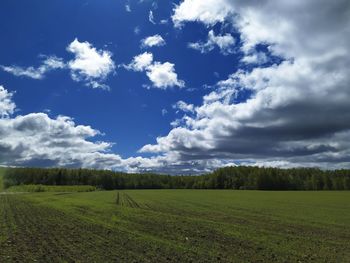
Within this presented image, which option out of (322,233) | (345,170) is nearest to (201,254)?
(322,233)

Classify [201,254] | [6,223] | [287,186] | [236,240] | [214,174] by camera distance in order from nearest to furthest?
1. [201,254]
2. [236,240]
3. [6,223]
4. [287,186]
5. [214,174]

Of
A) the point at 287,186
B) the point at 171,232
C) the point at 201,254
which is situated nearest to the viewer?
the point at 201,254

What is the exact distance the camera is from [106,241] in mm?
21078

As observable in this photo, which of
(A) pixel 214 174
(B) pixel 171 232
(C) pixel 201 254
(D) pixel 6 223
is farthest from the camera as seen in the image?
(A) pixel 214 174

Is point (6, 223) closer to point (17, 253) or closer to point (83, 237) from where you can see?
point (83, 237)

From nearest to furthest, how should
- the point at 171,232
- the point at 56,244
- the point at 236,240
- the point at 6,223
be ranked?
the point at 56,244 → the point at 236,240 → the point at 171,232 → the point at 6,223

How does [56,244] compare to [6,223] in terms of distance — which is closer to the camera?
[56,244]

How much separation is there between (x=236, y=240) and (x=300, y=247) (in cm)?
356

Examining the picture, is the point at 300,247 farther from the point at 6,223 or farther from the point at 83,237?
the point at 6,223

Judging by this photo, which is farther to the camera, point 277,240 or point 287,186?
point 287,186

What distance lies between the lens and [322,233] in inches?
1062

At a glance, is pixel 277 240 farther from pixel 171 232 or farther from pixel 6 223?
pixel 6 223

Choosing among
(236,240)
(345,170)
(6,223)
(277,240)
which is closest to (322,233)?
(277,240)

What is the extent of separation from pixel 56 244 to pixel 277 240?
12.7 meters
